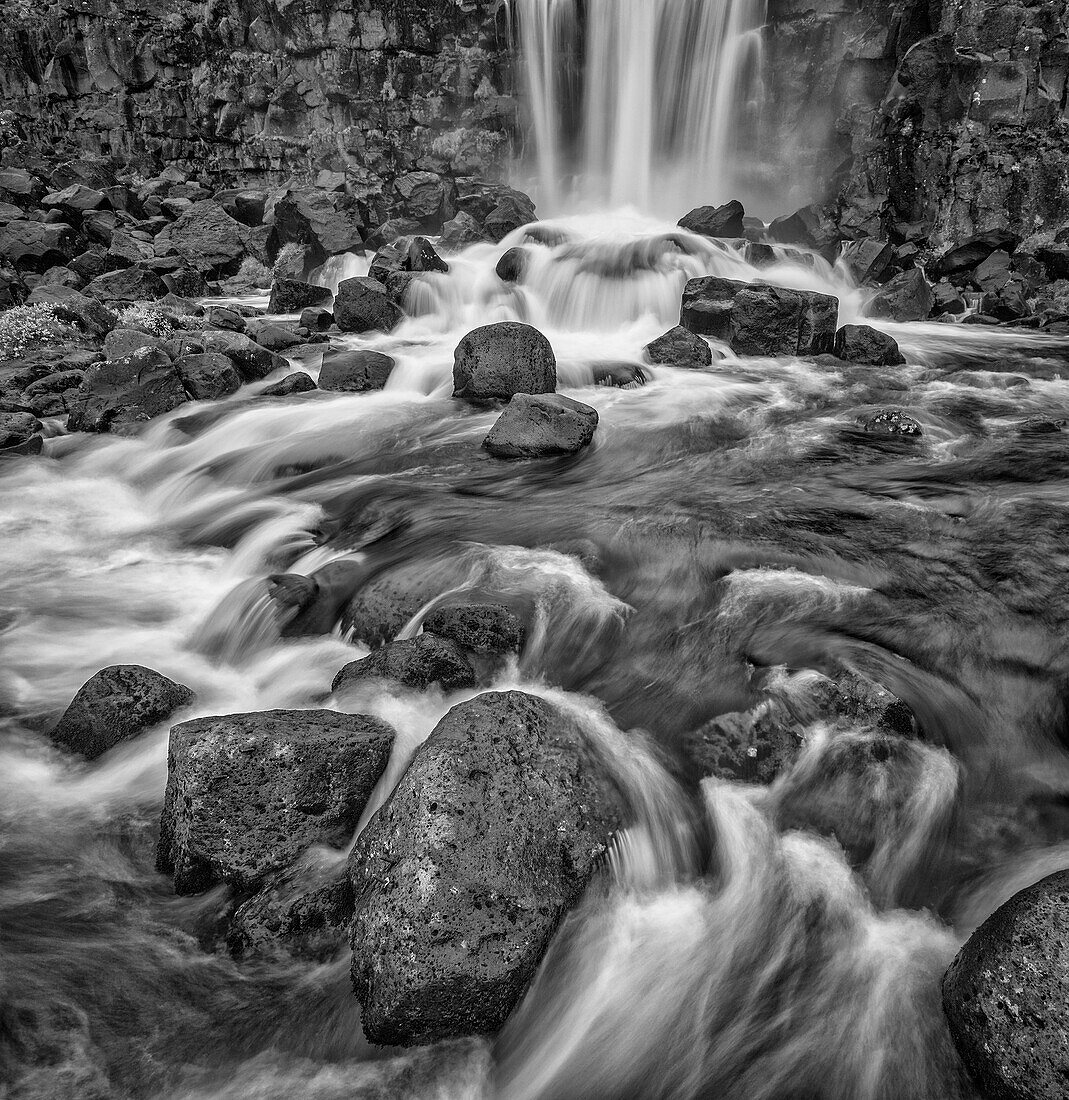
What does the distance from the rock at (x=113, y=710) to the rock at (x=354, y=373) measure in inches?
296

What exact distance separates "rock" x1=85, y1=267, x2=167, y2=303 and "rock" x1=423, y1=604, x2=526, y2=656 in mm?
13826

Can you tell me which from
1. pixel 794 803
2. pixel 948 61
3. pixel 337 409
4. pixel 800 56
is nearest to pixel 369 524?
pixel 337 409

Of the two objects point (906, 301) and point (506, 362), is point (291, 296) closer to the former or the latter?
point (506, 362)

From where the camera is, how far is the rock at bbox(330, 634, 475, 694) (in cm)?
486

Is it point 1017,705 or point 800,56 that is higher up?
point 800,56

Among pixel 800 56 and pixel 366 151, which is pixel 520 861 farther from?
pixel 366 151

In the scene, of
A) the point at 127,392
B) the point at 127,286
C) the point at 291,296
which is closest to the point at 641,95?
the point at 291,296

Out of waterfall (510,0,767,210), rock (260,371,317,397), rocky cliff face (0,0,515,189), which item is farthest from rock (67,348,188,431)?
rocky cliff face (0,0,515,189)

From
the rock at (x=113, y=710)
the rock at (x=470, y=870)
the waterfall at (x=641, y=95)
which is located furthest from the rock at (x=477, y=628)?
the waterfall at (x=641, y=95)

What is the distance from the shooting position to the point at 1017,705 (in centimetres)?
476

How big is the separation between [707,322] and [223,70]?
86.9ft

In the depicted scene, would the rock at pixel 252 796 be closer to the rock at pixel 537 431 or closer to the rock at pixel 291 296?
the rock at pixel 537 431

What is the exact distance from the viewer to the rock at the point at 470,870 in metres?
3.04

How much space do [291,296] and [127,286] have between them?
3250 mm
